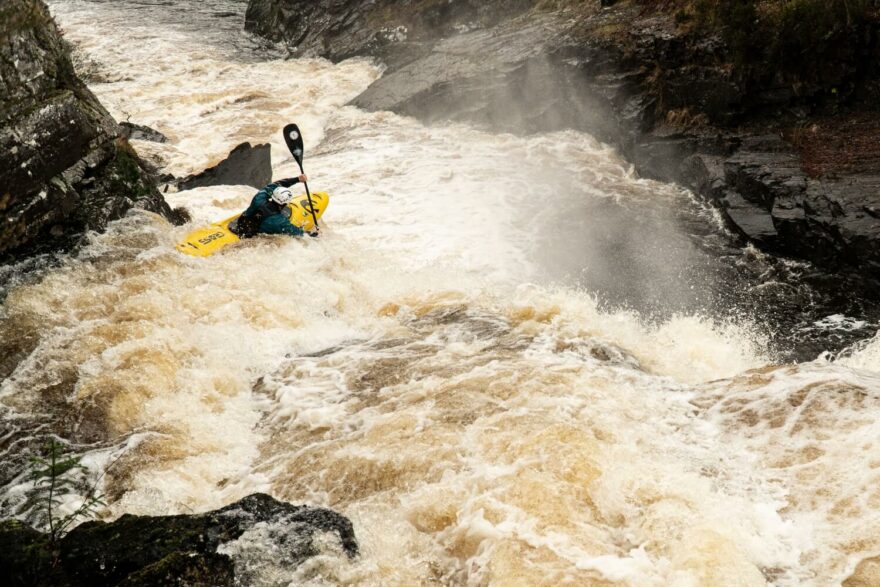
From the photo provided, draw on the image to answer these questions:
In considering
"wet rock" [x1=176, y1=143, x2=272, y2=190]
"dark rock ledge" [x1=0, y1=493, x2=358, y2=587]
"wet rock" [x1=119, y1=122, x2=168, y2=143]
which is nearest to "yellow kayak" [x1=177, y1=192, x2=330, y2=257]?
"wet rock" [x1=176, y1=143, x2=272, y2=190]

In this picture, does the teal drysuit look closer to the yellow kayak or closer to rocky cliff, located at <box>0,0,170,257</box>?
the yellow kayak

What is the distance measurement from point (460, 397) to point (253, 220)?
5224mm

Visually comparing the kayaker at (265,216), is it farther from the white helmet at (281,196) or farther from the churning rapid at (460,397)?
the churning rapid at (460,397)

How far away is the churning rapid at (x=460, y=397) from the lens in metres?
3.75

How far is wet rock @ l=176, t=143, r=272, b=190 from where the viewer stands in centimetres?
1217

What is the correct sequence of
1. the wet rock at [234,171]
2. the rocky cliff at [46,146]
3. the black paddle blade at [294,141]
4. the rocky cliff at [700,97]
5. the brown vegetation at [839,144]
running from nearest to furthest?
the rocky cliff at [46,146] → the rocky cliff at [700,97] → the brown vegetation at [839,144] → the black paddle blade at [294,141] → the wet rock at [234,171]

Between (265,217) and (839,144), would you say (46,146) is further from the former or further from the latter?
(839,144)

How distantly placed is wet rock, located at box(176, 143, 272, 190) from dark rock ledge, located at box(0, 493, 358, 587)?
9.78m

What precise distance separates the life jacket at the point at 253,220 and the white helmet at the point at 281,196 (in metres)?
0.10

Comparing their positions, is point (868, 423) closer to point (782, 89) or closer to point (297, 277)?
point (297, 277)

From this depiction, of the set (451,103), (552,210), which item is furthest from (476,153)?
(552,210)

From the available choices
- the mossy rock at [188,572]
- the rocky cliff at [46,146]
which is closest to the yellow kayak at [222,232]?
the rocky cliff at [46,146]

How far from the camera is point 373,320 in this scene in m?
7.59

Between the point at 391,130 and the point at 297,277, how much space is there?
27.3 ft
